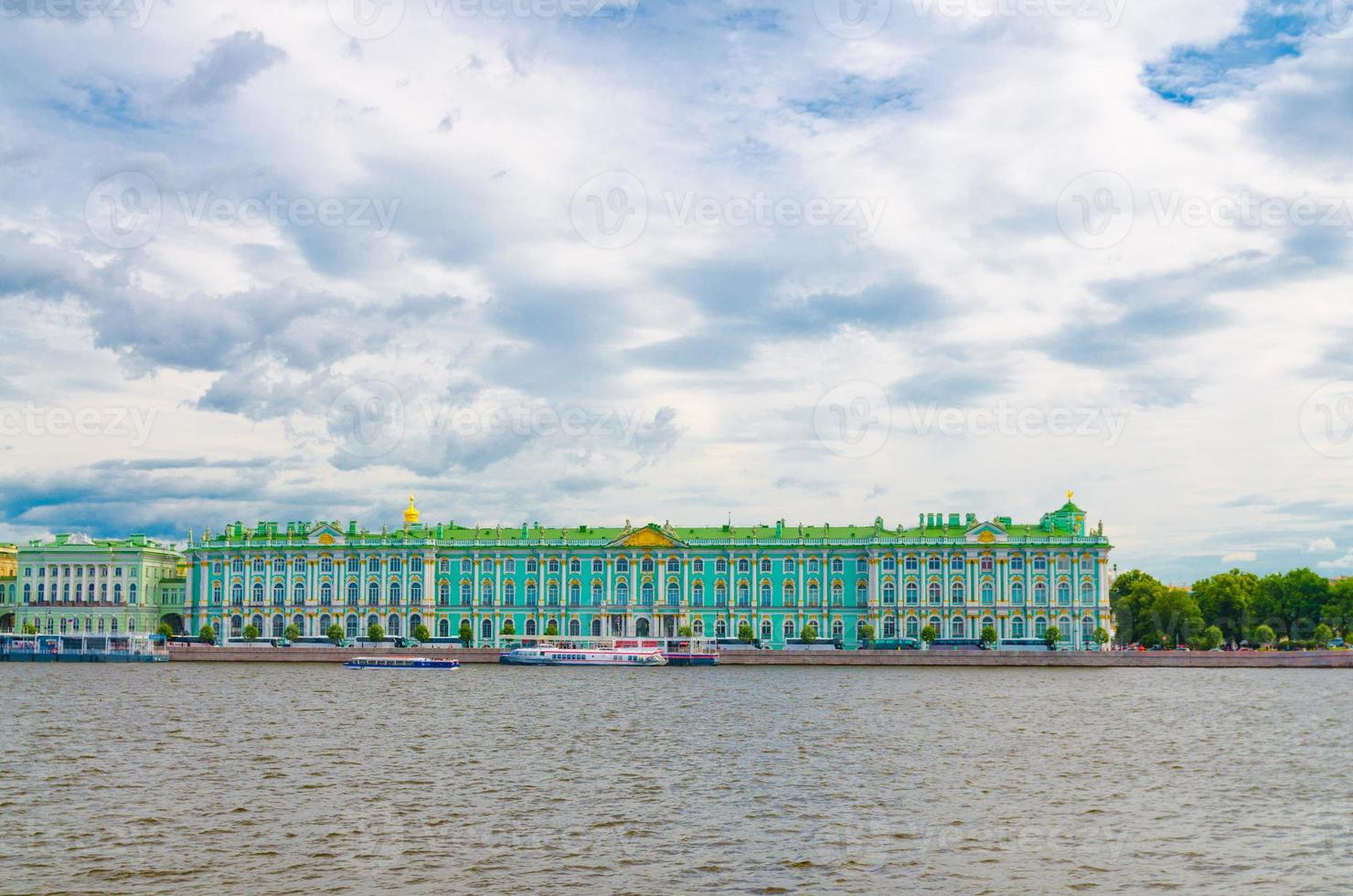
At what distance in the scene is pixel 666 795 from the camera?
→ 28547mm

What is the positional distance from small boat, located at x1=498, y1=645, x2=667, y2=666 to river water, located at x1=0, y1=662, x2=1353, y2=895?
32.4m

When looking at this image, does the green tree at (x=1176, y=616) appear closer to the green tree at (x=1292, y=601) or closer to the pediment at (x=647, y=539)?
the green tree at (x=1292, y=601)

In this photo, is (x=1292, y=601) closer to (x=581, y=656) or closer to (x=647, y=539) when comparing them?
(x=647, y=539)

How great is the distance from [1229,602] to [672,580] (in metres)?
43.1

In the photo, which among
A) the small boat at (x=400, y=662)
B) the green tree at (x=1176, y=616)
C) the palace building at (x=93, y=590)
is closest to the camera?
the small boat at (x=400, y=662)

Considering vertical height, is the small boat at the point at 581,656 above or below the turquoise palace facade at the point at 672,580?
below

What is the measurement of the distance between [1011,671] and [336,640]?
47337mm

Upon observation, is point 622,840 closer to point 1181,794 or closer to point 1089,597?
point 1181,794

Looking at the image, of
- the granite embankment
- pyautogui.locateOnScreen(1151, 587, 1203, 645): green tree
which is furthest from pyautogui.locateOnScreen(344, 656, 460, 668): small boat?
pyautogui.locateOnScreen(1151, 587, 1203, 645): green tree

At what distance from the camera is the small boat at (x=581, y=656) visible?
85.6 meters

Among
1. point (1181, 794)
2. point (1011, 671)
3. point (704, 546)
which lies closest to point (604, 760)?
point (1181, 794)

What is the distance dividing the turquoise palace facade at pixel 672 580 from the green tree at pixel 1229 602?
14002mm

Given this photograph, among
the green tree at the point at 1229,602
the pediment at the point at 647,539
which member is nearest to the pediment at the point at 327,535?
the pediment at the point at 647,539

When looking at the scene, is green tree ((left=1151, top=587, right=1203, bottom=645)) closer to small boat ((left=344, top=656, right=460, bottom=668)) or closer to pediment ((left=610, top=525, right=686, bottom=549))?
pediment ((left=610, top=525, right=686, bottom=549))
